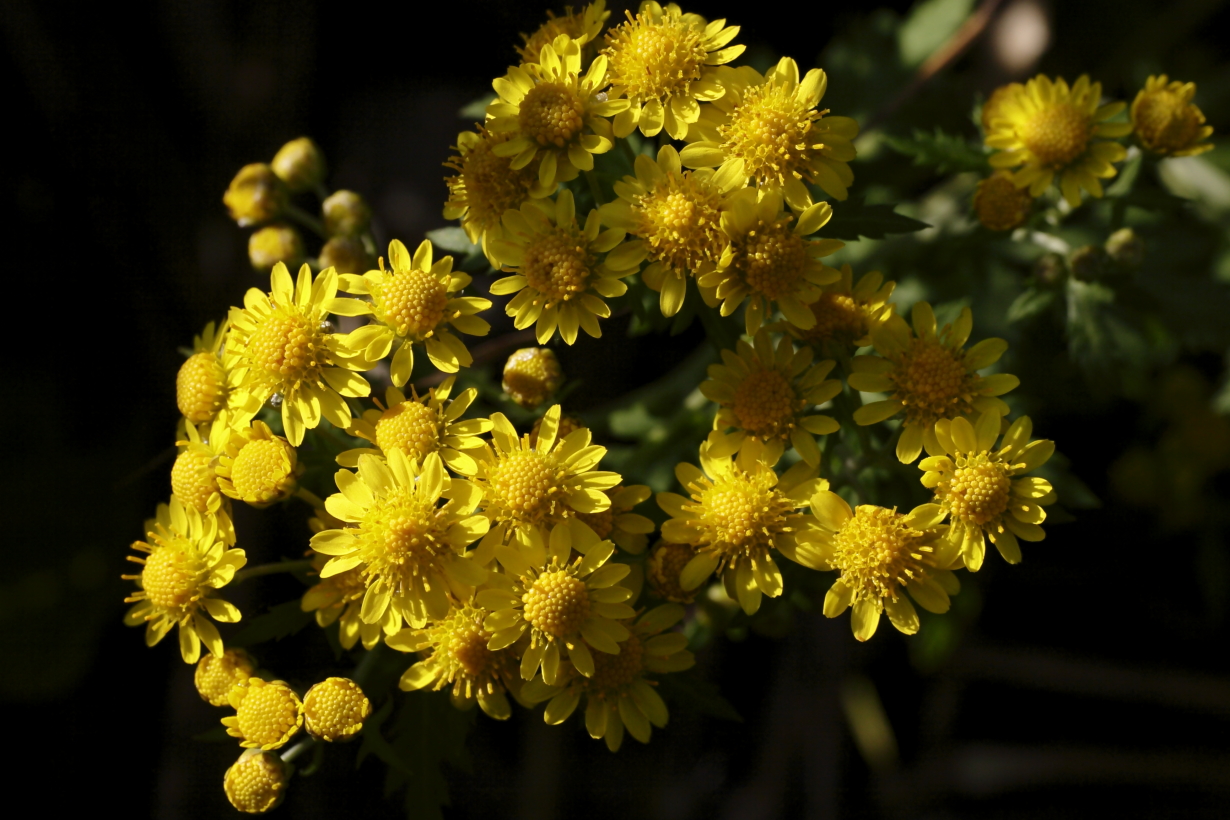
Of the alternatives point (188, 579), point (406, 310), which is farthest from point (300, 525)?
point (406, 310)

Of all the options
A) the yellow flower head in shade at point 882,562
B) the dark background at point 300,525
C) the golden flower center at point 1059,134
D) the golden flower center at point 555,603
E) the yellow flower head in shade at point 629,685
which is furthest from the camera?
the dark background at point 300,525

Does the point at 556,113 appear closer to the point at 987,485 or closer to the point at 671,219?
the point at 671,219

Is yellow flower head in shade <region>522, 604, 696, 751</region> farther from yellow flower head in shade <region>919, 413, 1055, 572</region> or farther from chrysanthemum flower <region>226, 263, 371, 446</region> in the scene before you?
chrysanthemum flower <region>226, 263, 371, 446</region>

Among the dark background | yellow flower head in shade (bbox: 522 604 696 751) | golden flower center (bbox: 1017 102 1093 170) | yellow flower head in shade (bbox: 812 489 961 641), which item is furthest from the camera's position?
the dark background

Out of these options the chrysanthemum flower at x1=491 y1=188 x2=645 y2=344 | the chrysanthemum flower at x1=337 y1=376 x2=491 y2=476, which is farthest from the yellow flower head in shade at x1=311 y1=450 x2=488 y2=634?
the chrysanthemum flower at x1=491 y1=188 x2=645 y2=344

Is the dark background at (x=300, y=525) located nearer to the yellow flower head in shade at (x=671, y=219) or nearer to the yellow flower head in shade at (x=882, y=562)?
the yellow flower head in shade at (x=882, y=562)

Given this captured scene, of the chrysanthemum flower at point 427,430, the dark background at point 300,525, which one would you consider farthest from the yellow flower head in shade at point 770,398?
the dark background at point 300,525
